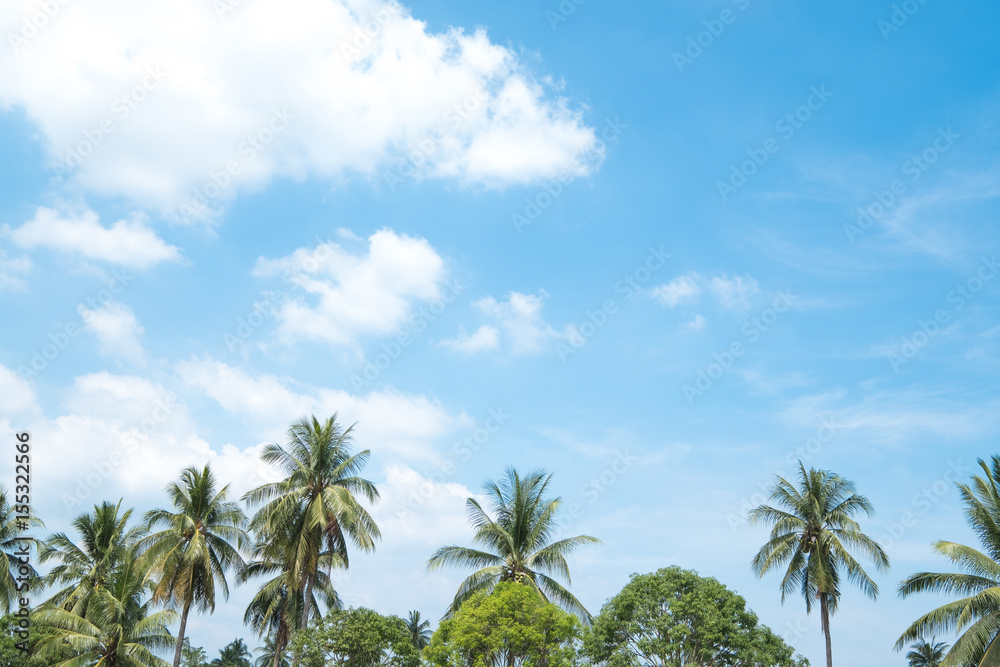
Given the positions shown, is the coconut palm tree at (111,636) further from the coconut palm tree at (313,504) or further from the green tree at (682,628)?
the green tree at (682,628)

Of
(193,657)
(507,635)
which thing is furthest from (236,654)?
(507,635)

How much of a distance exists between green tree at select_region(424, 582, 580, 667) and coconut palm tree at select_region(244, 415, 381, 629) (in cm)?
559

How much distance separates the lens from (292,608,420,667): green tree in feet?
93.6

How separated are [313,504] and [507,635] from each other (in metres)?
9.50

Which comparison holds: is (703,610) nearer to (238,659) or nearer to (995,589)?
(995,589)

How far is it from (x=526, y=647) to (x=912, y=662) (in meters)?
47.1

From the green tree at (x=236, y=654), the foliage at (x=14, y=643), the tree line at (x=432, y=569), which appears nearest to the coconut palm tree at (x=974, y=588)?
the tree line at (x=432, y=569)

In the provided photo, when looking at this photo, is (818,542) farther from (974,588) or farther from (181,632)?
(181,632)

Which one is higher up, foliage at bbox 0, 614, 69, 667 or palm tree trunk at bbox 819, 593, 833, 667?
palm tree trunk at bbox 819, 593, 833, 667

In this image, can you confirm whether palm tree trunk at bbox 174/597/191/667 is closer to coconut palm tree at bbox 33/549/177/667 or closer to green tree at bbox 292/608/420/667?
coconut palm tree at bbox 33/549/177/667

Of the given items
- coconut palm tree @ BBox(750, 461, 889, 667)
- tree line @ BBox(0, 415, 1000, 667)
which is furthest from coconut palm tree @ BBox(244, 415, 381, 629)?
coconut palm tree @ BBox(750, 461, 889, 667)

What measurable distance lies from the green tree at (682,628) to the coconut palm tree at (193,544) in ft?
55.4

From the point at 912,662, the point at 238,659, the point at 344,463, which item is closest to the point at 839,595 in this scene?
the point at 344,463

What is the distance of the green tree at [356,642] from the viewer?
28.5 meters
